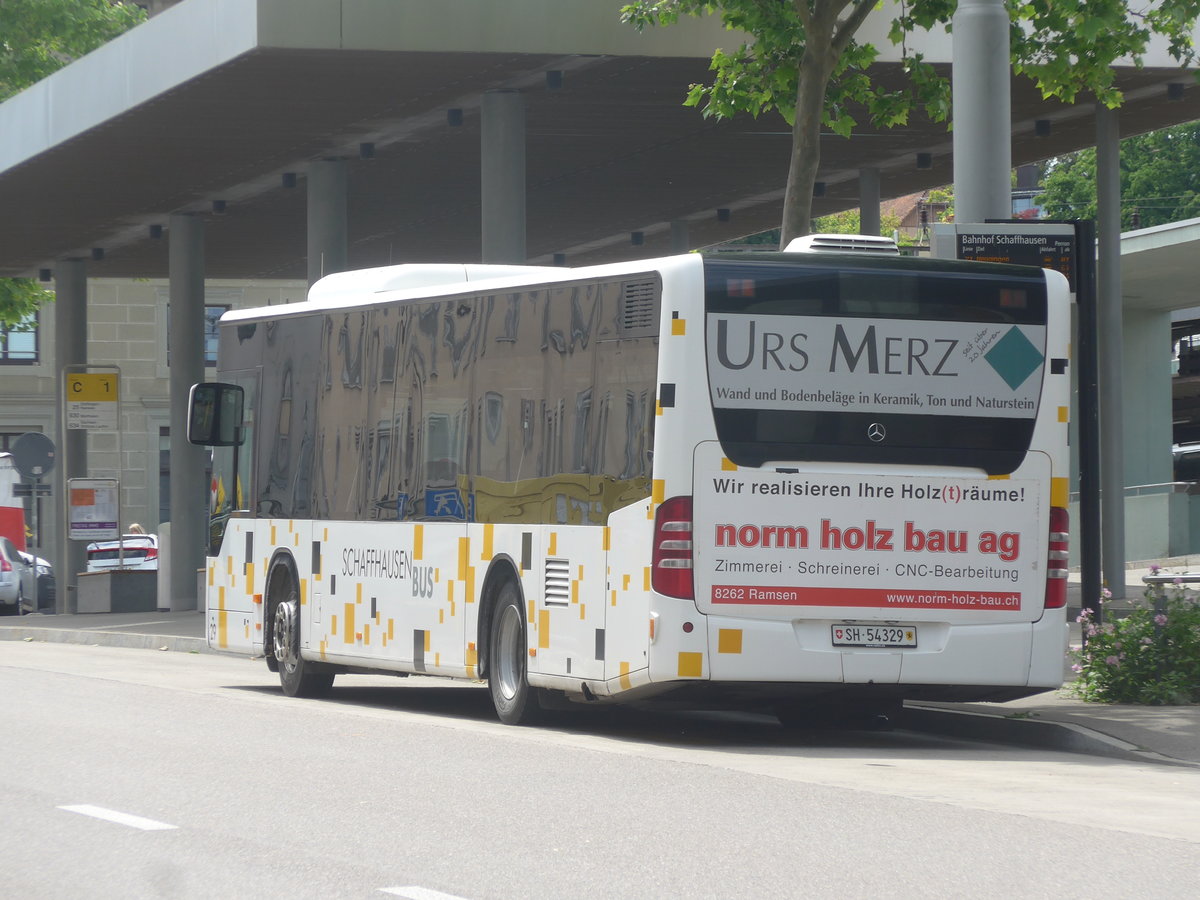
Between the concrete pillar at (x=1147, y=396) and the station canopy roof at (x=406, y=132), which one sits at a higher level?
the station canopy roof at (x=406, y=132)

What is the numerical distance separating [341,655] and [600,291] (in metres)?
4.59

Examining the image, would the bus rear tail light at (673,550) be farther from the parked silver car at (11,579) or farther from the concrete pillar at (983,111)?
the parked silver car at (11,579)

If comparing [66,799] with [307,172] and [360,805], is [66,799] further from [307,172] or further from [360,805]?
[307,172]

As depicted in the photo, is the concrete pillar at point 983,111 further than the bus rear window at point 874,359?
Yes

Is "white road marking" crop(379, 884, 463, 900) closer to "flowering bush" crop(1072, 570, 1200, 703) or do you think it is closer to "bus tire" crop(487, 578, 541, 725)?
"bus tire" crop(487, 578, 541, 725)

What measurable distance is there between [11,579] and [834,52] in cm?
2535

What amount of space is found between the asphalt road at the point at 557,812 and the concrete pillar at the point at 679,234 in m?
21.9

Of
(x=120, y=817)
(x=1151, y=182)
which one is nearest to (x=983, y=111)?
(x=120, y=817)

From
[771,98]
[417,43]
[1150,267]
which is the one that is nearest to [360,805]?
[771,98]

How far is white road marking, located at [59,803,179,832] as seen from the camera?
9.05 meters

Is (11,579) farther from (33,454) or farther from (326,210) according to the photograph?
(326,210)

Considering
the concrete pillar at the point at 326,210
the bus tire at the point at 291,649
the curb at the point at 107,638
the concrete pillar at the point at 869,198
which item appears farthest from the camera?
the concrete pillar at the point at 869,198

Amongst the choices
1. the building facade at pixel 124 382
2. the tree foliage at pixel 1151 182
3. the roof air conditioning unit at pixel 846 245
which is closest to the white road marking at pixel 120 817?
the roof air conditioning unit at pixel 846 245

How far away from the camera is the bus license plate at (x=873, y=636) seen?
12586mm
